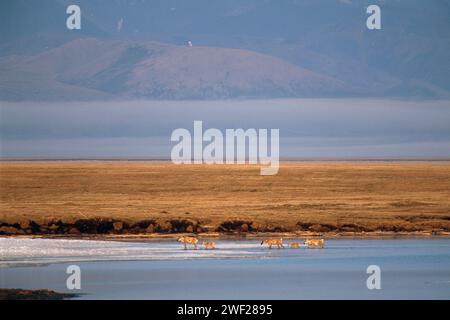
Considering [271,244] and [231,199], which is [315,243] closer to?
[271,244]

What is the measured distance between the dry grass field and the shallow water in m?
4.72

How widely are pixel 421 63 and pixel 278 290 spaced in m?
160

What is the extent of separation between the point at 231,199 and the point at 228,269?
2184 cm

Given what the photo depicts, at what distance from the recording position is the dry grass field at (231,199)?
110ft

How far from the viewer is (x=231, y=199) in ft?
147

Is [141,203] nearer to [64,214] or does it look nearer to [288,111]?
[64,214]

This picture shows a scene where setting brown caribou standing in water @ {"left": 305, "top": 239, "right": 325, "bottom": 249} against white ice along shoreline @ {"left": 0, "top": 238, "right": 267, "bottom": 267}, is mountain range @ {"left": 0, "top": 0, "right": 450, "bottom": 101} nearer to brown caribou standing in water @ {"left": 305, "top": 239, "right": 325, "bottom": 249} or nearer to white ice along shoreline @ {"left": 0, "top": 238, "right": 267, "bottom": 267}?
white ice along shoreline @ {"left": 0, "top": 238, "right": 267, "bottom": 267}

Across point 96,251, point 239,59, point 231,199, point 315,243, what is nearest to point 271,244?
point 315,243

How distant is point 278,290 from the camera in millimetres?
20375

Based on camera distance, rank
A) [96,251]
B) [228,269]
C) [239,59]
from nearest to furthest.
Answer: [228,269] < [96,251] < [239,59]

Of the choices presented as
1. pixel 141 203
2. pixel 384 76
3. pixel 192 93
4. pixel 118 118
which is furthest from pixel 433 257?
pixel 384 76

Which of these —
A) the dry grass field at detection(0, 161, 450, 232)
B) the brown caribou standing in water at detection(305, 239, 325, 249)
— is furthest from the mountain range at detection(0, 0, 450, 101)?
the brown caribou standing in water at detection(305, 239, 325, 249)

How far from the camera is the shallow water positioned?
20250 millimetres

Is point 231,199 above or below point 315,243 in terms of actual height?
above
